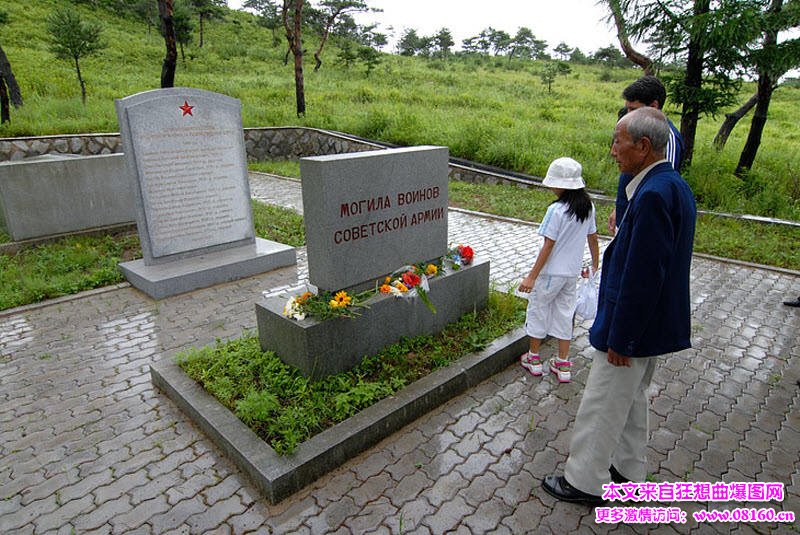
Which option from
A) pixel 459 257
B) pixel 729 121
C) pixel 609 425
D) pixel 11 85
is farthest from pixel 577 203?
pixel 11 85

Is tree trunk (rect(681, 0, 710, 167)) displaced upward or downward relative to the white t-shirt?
upward

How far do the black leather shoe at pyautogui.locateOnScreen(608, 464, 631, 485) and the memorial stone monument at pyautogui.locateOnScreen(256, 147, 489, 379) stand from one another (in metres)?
1.75

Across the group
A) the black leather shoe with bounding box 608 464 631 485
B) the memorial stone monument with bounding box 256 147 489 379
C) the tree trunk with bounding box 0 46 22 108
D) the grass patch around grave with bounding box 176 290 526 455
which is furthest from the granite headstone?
the tree trunk with bounding box 0 46 22 108

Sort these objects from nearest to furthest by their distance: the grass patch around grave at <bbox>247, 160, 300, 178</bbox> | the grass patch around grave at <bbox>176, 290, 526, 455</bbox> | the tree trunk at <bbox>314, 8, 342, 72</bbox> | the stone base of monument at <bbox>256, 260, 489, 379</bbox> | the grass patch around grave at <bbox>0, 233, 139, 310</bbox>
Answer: the grass patch around grave at <bbox>176, 290, 526, 455</bbox> → the stone base of monument at <bbox>256, 260, 489, 379</bbox> → the grass patch around grave at <bbox>0, 233, 139, 310</bbox> → the grass patch around grave at <bbox>247, 160, 300, 178</bbox> → the tree trunk at <bbox>314, 8, 342, 72</bbox>

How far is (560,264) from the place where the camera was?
3.63 meters

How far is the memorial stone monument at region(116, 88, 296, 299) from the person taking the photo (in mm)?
5441

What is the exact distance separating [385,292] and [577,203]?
5.01 feet

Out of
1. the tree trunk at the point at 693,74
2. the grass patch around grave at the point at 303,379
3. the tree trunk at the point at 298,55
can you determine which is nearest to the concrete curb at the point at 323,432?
the grass patch around grave at the point at 303,379

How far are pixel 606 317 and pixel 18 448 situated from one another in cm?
359

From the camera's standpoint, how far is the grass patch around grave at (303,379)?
3016 millimetres

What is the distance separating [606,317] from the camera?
2.34m

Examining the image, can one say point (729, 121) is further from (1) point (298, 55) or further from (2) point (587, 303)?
(1) point (298, 55)

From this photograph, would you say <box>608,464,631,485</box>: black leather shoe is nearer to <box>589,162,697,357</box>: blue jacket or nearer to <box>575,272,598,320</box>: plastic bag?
<box>589,162,697,357</box>: blue jacket

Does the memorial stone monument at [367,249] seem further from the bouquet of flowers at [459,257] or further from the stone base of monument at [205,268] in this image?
the stone base of monument at [205,268]
